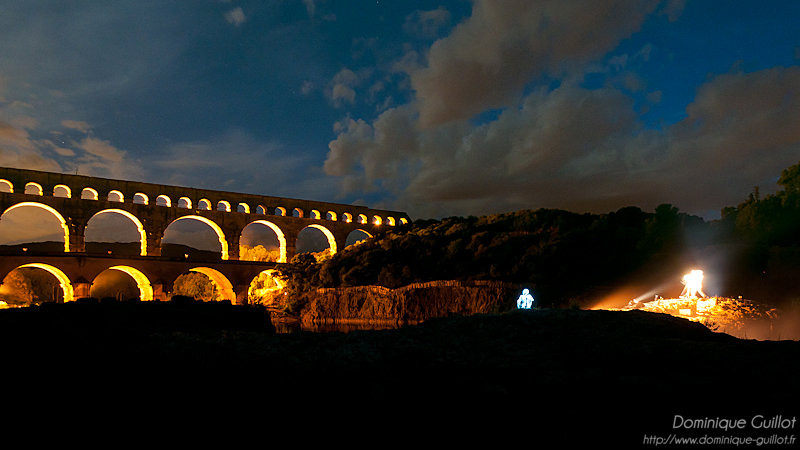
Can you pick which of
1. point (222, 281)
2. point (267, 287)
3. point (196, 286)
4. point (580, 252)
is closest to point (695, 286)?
point (580, 252)

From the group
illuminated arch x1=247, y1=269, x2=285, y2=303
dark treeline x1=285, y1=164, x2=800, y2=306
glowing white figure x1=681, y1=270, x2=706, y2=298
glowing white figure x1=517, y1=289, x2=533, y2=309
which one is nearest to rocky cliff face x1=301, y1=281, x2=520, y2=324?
dark treeline x1=285, y1=164, x2=800, y2=306

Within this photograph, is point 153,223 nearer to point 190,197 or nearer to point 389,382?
point 190,197

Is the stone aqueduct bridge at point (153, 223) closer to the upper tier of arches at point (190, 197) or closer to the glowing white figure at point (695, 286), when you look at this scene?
the upper tier of arches at point (190, 197)

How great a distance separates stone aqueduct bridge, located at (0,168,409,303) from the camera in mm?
30141

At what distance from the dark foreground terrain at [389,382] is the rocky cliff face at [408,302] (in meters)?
14.2

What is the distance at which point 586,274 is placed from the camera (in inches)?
1028

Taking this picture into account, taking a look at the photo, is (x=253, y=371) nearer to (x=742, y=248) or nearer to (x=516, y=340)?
(x=516, y=340)

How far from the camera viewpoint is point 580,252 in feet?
89.0

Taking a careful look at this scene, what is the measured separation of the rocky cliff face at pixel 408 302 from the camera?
23.0 m

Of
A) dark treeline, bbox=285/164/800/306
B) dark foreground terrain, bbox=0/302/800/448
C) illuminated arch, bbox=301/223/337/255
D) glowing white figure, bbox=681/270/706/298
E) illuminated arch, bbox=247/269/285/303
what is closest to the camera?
dark foreground terrain, bbox=0/302/800/448

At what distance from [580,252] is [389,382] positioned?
24.3 meters

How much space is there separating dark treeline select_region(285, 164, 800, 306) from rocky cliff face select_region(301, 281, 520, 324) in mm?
1425

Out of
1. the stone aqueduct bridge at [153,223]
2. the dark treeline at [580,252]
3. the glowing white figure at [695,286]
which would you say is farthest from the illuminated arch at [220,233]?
the glowing white figure at [695,286]

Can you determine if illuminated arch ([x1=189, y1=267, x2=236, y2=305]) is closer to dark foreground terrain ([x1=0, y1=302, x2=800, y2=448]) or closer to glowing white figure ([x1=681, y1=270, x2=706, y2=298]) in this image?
dark foreground terrain ([x1=0, y1=302, x2=800, y2=448])
